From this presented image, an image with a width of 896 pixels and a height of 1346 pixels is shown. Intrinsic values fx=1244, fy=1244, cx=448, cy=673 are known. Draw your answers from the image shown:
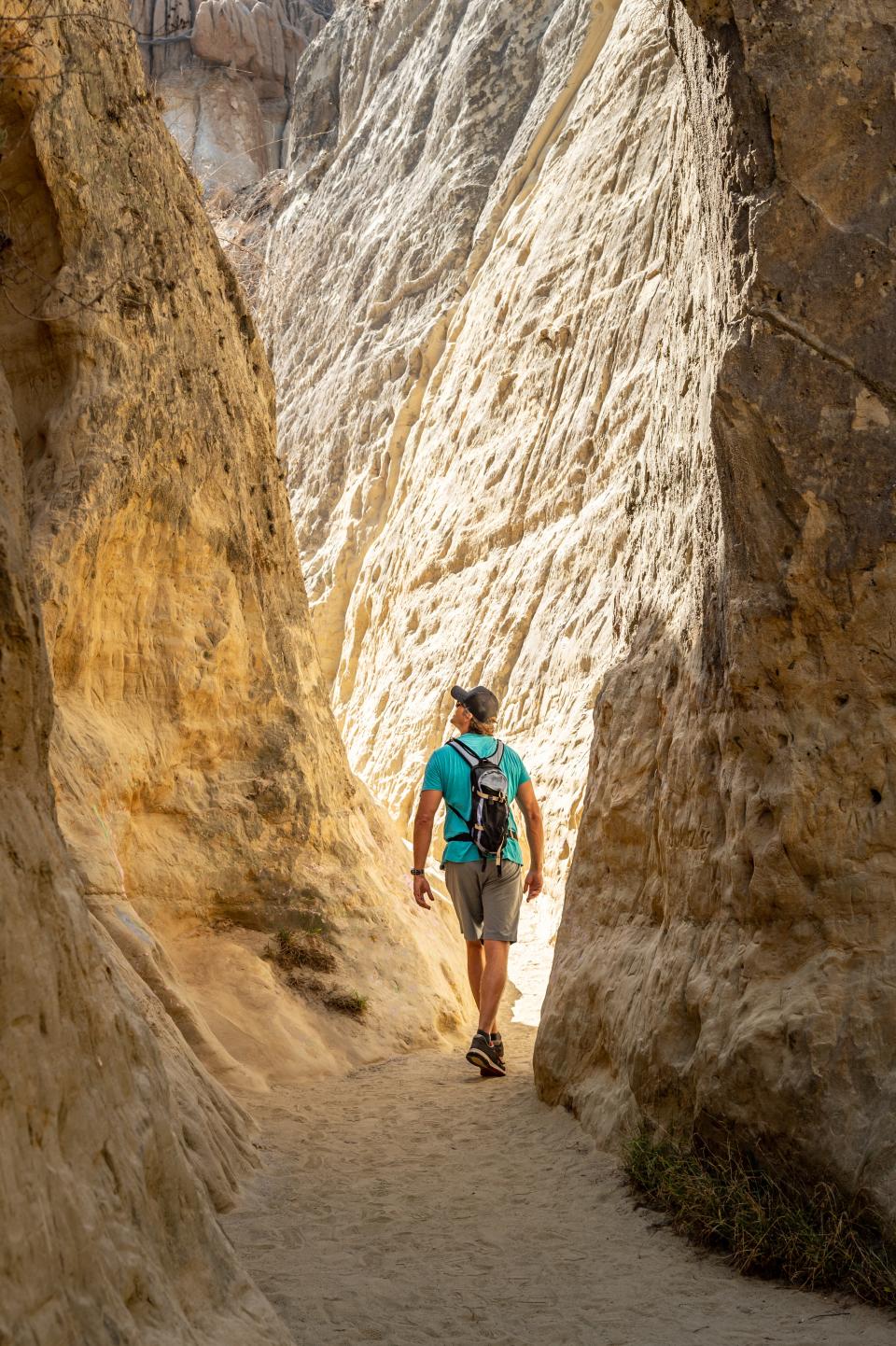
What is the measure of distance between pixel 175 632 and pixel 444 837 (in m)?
2.01

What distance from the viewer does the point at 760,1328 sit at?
339 centimetres

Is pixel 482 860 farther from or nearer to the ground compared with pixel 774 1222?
farther from the ground

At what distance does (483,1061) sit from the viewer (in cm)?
646

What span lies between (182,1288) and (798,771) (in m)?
2.54

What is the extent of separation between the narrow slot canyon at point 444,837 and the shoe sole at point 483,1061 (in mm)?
51

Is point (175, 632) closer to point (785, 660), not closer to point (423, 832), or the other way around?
point (423, 832)

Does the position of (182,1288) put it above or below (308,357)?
below

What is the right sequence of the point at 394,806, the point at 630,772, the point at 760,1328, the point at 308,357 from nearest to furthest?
the point at 760,1328 < the point at 630,772 < the point at 394,806 < the point at 308,357

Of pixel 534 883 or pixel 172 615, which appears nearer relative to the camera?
pixel 534 883

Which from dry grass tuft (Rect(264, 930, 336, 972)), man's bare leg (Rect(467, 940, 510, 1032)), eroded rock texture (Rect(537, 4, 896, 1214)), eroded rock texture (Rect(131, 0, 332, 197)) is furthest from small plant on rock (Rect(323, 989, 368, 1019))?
eroded rock texture (Rect(131, 0, 332, 197))

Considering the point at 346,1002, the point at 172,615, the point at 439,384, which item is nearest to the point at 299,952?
the point at 346,1002

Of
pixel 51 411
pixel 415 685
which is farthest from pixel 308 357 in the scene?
pixel 51 411

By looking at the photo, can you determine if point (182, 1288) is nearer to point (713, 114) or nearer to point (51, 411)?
point (713, 114)

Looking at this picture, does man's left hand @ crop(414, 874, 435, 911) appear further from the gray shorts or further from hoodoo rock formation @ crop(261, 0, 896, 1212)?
hoodoo rock formation @ crop(261, 0, 896, 1212)
